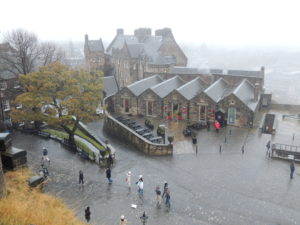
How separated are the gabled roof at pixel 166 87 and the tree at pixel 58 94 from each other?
10.6 metres

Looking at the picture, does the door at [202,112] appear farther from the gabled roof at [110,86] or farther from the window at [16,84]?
the window at [16,84]

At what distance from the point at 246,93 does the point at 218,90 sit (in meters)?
3.60

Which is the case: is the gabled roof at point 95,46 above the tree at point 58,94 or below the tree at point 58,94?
above

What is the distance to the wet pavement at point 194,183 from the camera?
1800 centimetres

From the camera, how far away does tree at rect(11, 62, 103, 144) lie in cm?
2902

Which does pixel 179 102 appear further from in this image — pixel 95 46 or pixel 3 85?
pixel 95 46

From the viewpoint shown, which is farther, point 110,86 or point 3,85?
point 110,86

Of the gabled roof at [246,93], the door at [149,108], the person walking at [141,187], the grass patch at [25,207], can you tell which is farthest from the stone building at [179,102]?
the grass patch at [25,207]

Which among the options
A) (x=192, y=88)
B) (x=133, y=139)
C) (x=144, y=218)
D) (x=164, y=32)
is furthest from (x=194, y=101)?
(x=164, y=32)

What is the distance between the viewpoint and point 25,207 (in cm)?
1223

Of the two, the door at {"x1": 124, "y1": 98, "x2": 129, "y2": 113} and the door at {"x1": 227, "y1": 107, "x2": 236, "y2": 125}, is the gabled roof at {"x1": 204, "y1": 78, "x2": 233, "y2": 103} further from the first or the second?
the door at {"x1": 124, "y1": 98, "x2": 129, "y2": 113}

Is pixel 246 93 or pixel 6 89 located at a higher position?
pixel 6 89

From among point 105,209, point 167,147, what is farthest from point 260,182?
point 105,209

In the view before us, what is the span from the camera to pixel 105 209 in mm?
18500
